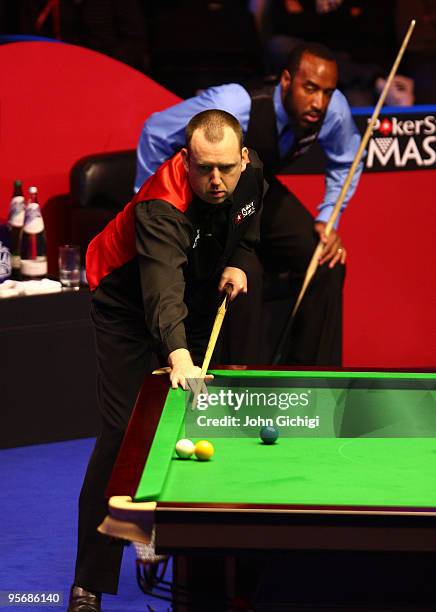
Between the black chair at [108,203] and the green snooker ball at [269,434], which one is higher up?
the green snooker ball at [269,434]

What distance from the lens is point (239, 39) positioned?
685 cm

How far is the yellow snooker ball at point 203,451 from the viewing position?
2609 mm

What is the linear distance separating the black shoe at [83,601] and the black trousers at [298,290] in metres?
1.78

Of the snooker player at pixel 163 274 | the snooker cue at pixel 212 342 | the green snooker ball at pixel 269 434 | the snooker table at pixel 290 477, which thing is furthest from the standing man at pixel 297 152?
the green snooker ball at pixel 269 434

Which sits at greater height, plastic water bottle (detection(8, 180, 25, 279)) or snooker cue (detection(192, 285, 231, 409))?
snooker cue (detection(192, 285, 231, 409))

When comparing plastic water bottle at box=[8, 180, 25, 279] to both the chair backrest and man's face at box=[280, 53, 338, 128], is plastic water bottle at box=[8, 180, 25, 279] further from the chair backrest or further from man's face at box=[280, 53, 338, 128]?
man's face at box=[280, 53, 338, 128]

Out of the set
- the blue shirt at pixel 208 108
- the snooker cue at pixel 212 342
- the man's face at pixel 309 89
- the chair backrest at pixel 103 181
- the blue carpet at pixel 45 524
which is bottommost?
the blue carpet at pixel 45 524

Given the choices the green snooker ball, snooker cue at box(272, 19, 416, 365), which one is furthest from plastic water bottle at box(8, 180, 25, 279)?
the green snooker ball

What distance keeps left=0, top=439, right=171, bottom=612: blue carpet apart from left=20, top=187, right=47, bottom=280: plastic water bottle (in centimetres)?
66

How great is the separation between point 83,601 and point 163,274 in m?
0.85

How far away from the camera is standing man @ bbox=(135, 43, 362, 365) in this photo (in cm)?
444

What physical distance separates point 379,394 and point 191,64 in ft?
13.6

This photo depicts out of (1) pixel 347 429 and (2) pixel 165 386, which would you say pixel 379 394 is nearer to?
(1) pixel 347 429

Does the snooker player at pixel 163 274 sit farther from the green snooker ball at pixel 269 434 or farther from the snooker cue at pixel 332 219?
the snooker cue at pixel 332 219
